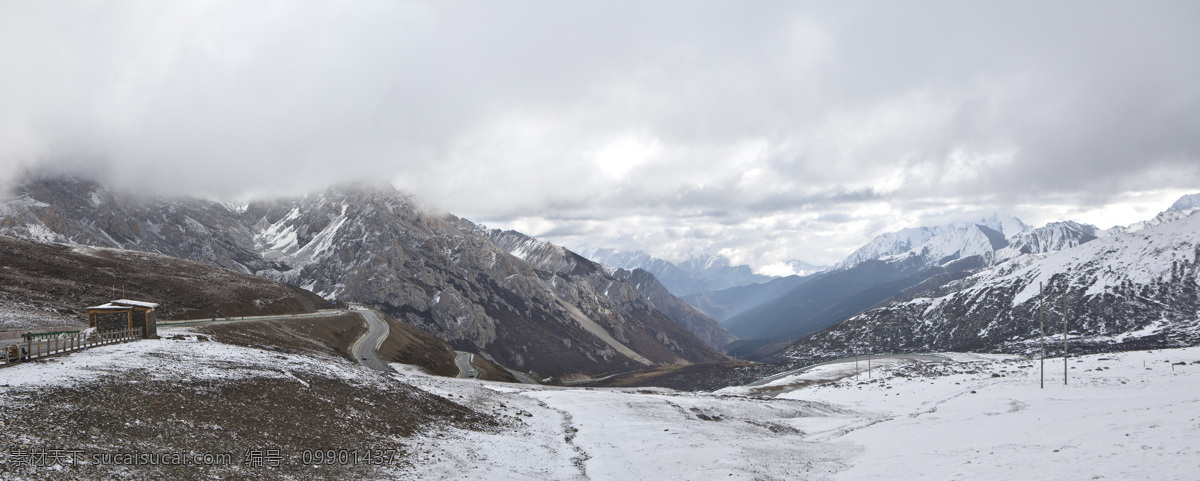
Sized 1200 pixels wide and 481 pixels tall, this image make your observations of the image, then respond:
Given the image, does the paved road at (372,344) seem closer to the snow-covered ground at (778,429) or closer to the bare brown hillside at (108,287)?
the bare brown hillside at (108,287)

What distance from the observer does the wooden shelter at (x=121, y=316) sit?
144 feet

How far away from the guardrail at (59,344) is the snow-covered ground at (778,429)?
4.93 feet

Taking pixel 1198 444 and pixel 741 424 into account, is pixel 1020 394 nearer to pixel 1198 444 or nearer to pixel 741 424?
pixel 741 424

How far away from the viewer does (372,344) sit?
93625mm

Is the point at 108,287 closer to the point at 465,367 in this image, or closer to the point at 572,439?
the point at 465,367

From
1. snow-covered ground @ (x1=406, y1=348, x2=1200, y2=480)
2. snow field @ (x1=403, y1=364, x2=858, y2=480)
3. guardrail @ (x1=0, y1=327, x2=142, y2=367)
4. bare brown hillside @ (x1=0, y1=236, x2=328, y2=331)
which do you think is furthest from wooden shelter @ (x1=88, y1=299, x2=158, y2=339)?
snow-covered ground @ (x1=406, y1=348, x2=1200, y2=480)

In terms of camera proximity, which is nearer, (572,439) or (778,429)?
(572,439)

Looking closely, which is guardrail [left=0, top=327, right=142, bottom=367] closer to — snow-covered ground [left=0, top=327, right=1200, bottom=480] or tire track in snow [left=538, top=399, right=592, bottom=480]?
snow-covered ground [left=0, top=327, right=1200, bottom=480]

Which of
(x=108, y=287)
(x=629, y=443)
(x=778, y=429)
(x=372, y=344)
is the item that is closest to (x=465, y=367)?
(x=372, y=344)

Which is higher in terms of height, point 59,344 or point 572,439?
point 59,344

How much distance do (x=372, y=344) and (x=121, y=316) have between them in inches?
1993

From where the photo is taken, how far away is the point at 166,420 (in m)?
24.0

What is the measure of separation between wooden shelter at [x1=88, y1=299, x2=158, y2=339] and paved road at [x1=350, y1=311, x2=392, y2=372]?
2633 centimetres

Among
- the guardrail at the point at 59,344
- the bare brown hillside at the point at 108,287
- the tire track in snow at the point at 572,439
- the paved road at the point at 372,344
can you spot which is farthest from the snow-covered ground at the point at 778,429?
the bare brown hillside at the point at 108,287
